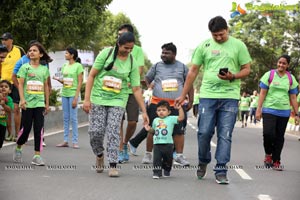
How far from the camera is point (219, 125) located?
24.9 feet

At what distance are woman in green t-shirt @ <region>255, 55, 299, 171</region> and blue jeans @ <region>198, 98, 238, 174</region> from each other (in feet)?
6.48

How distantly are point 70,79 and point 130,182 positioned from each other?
511 centimetres

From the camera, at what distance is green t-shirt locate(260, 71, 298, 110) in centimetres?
936

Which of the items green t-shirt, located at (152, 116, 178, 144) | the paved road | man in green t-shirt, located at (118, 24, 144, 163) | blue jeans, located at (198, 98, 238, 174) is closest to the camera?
the paved road

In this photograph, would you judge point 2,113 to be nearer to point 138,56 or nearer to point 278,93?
point 138,56

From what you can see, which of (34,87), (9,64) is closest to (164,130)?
A: (34,87)

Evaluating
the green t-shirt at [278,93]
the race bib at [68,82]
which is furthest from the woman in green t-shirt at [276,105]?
the race bib at [68,82]

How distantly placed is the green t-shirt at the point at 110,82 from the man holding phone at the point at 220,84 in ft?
2.85

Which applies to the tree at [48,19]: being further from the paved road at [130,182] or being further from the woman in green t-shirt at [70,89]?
the paved road at [130,182]

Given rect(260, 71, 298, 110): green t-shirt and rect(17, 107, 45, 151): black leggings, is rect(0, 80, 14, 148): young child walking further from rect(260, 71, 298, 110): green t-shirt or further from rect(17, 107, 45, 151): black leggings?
rect(260, 71, 298, 110): green t-shirt

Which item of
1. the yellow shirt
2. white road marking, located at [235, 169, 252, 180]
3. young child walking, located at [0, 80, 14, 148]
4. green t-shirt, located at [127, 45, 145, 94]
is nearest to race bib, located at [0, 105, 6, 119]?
young child walking, located at [0, 80, 14, 148]

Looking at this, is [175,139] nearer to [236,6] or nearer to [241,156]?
[241,156]

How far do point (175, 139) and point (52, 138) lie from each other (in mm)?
5277

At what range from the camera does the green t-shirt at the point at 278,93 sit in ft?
30.7
